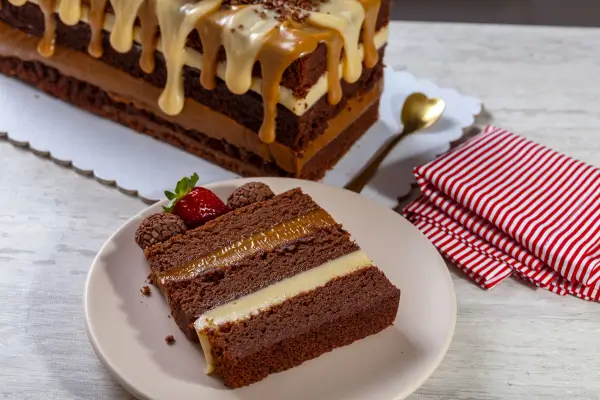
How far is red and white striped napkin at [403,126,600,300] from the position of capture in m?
1.82

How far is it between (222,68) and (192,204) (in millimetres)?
409

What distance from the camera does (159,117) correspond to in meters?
2.26

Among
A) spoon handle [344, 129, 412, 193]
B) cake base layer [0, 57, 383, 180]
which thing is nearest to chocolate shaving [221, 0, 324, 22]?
cake base layer [0, 57, 383, 180]

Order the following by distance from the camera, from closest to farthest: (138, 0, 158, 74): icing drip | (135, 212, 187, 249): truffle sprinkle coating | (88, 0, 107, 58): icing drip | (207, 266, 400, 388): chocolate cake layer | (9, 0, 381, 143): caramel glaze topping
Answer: (207, 266, 400, 388): chocolate cake layer, (135, 212, 187, 249): truffle sprinkle coating, (9, 0, 381, 143): caramel glaze topping, (138, 0, 158, 74): icing drip, (88, 0, 107, 58): icing drip

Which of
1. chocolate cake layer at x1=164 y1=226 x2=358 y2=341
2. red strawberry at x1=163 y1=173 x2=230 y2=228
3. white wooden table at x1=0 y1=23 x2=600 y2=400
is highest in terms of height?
red strawberry at x1=163 y1=173 x2=230 y2=228

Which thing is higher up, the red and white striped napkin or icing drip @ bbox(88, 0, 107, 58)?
icing drip @ bbox(88, 0, 107, 58)

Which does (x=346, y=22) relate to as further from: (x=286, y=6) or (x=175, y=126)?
(x=175, y=126)

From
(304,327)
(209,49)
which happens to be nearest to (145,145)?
(209,49)

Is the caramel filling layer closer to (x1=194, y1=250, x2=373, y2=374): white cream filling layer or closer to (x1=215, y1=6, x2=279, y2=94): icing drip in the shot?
(x1=215, y1=6, x2=279, y2=94): icing drip

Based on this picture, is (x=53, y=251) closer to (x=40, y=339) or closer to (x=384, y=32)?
(x=40, y=339)

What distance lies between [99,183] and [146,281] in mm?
555

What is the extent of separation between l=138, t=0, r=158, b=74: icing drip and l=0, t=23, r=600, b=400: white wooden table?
1.27ft

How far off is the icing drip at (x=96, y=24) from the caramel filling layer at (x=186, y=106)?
0.06 metres

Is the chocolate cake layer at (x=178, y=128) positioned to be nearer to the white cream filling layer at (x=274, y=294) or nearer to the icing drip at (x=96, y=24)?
the icing drip at (x=96, y=24)
